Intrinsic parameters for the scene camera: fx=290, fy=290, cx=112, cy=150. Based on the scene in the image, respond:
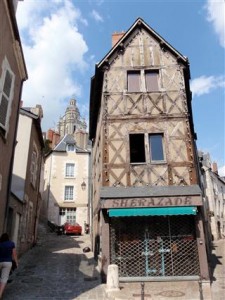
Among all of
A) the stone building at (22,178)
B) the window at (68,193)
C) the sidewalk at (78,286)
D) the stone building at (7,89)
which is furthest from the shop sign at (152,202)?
the window at (68,193)

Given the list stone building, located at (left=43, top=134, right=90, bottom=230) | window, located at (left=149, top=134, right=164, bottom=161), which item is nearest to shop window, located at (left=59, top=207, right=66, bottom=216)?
stone building, located at (left=43, top=134, right=90, bottom=230)

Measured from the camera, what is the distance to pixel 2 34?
7.09 metres

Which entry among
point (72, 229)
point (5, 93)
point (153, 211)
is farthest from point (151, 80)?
point (72, 229)

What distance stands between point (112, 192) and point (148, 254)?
2.28 metres

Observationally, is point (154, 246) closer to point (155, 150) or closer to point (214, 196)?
point (155, 150)

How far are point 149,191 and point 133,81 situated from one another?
182 inches

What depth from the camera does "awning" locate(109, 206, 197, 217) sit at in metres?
9.07

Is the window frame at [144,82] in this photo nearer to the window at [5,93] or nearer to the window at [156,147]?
the window at [156,147]

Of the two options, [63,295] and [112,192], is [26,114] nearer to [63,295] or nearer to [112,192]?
[112,192]

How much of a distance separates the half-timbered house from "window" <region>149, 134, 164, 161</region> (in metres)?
0.04

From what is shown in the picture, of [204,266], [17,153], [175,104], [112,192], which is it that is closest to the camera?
[204,266]

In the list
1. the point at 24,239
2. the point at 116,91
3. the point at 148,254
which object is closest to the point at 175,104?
the point at 116,91

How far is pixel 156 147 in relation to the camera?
1058 centimetres

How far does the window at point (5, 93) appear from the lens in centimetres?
731
